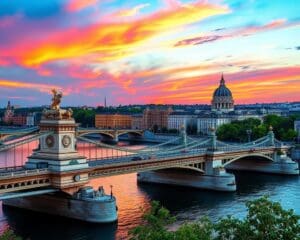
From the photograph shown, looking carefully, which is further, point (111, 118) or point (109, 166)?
point (111, 118)

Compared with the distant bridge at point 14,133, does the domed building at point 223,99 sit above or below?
above

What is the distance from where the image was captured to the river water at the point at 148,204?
35.3 m

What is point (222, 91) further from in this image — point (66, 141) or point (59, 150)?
point (59, 150)

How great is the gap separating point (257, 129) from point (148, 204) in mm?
66092

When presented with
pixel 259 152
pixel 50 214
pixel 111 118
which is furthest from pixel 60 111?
pixel 111 118

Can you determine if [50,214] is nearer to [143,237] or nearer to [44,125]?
[44,125]

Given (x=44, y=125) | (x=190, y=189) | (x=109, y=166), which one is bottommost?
(x=190, y=189)

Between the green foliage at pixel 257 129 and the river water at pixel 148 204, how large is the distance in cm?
4028

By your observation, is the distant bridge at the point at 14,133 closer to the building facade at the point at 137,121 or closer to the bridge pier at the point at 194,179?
the bridge pier at the point at 194,179

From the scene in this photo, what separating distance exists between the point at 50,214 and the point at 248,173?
35.3 meters

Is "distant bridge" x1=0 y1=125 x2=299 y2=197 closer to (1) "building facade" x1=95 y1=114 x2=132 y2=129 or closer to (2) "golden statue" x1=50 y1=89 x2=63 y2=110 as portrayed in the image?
(2) "golden statue" x1=50 y1=89 x2=63 y2=110

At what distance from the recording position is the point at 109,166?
41.5 m

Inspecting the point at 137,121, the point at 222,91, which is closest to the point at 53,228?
the point at 137,121

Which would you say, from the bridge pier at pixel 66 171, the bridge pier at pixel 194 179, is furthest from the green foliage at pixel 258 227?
the bridge pier at pixel 194 179
